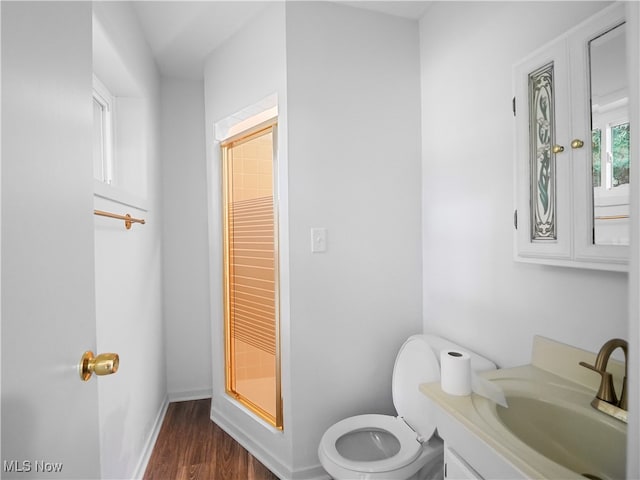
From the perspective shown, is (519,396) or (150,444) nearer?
(519,396)

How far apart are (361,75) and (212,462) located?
7.47ft

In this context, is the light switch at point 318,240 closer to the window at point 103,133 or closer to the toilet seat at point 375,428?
the toilet seat at point 375,428

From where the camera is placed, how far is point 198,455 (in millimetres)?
2104

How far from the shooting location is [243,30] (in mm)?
2127

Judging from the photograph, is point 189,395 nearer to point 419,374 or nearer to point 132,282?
point 132,282

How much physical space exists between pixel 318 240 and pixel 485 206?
799mm

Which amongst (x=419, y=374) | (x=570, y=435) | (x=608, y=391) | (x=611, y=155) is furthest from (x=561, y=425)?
(x=611, y=155)

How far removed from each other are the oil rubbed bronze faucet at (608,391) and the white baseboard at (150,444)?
2046 mm

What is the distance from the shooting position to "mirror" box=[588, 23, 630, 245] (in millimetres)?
967

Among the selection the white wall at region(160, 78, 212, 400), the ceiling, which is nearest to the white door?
the ceiling

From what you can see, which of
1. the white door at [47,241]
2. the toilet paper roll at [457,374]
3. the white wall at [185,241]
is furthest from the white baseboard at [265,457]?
the white door at [47,241]

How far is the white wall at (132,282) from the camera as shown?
1475 millimetres

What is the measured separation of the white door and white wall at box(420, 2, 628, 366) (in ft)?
4.71

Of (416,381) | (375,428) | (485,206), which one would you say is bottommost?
(375,428)
